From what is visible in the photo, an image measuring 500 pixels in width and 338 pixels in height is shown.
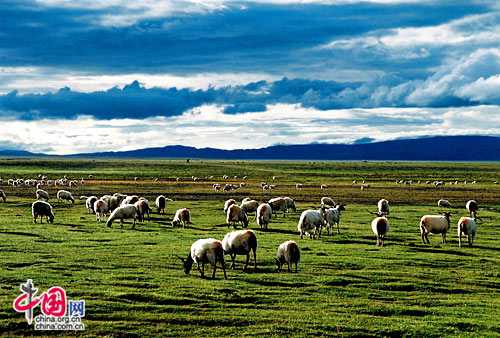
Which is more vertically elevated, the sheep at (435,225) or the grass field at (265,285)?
the sheep at (435,225)

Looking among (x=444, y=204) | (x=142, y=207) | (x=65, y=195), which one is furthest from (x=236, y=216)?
(x=444, y=204)

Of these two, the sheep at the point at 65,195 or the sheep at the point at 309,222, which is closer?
the sheep at the point at 309,222

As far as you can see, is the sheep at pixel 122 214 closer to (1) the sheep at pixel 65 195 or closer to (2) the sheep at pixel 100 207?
(2) the sheep at pixel 100 207

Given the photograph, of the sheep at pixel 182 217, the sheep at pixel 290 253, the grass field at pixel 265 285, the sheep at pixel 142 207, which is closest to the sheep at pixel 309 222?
the grass field at pixel 265 285

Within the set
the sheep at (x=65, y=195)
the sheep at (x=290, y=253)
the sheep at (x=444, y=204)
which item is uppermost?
the sheep at (x=65, y=195)

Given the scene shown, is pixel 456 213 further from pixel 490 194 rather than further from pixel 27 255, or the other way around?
pixel 27 255

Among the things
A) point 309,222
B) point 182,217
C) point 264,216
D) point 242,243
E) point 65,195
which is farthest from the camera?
point 65,195

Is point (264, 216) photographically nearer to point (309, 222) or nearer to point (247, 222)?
point (247, 222)

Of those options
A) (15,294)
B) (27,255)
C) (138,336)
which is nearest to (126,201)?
(27,255)

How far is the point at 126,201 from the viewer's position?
4991 cm

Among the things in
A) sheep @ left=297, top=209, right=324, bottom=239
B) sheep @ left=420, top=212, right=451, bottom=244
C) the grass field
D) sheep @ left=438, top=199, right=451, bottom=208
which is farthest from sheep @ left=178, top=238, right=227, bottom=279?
sheep @ left=438, top=199, right=451, bottom=208

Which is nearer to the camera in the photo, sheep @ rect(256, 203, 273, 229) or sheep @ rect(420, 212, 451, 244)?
sheep @ rect(420, 212, 451, 244)

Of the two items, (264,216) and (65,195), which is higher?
(65,195)

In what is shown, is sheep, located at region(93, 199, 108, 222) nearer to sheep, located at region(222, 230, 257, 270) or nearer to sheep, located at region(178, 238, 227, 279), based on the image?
sheep, located at region(222, 230, 257, 270)
